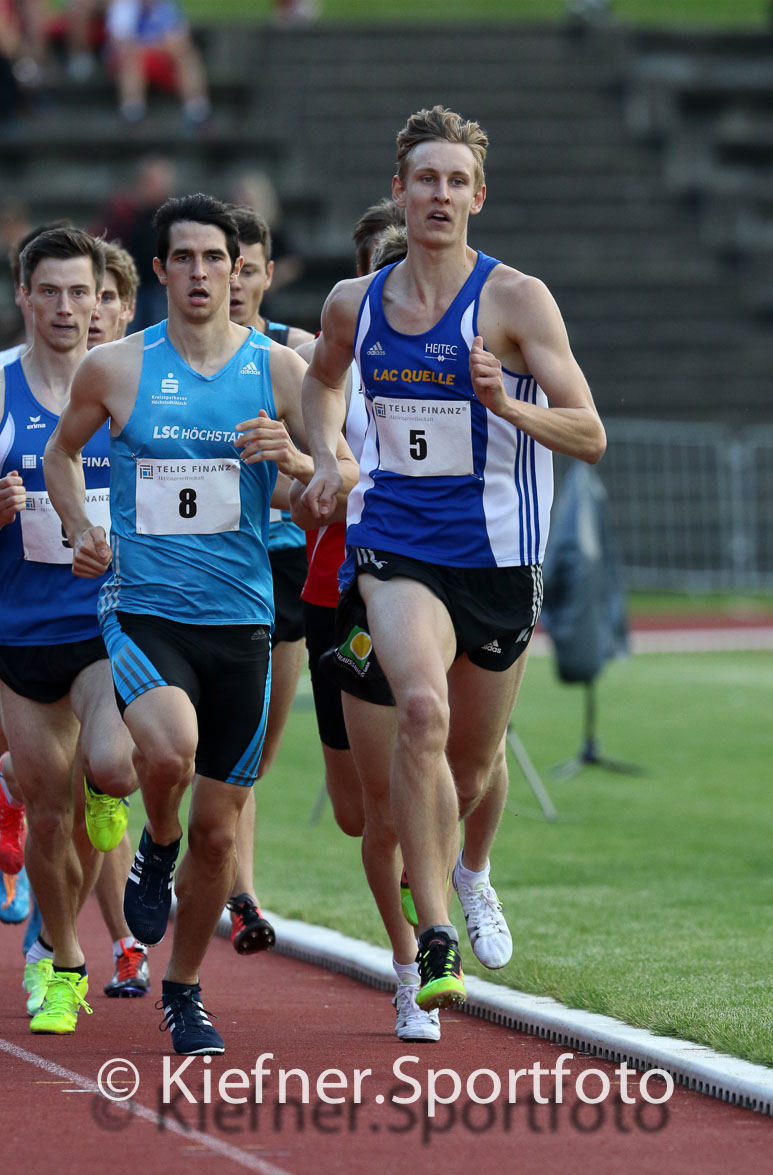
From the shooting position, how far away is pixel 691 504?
75.5ft

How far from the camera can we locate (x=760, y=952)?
24.6 feet

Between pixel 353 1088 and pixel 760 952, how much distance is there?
A: 7.92 ft

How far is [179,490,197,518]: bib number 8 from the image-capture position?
6.17m

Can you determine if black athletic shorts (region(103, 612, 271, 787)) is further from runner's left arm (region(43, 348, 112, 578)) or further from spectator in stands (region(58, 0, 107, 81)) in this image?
spectator in stands (region(58, 0, 107, 81))

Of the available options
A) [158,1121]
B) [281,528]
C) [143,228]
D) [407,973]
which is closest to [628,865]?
[281,528]

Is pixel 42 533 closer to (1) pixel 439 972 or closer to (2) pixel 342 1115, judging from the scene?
(1) pixel 439 972

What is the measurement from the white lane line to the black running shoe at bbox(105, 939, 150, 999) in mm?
957

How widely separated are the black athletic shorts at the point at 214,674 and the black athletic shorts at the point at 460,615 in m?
0.27

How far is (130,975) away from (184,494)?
2080 millimetres

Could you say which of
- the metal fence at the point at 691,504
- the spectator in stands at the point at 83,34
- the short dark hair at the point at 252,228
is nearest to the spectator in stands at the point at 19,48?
the spectator in stands at the point at 83,34

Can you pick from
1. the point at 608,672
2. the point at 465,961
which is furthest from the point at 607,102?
the point at 465,961

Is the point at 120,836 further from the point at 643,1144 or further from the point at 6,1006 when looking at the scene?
the point at 643,1144

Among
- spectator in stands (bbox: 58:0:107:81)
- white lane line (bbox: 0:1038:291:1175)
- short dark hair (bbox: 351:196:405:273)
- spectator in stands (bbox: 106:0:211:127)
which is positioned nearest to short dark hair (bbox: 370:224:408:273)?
short dark hair (bbox: 351:196:405:273)

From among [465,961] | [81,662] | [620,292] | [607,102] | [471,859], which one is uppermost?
[607,102]
